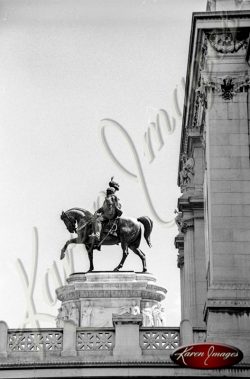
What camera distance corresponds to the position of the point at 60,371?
34.1 metres

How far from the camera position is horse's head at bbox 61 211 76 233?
51.7 m

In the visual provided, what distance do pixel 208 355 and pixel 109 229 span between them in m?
18.5

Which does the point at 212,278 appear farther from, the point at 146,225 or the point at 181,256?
the point at 181,256

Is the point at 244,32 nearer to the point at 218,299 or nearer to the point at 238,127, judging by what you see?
the point at 238,127

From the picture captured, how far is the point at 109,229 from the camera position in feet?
167

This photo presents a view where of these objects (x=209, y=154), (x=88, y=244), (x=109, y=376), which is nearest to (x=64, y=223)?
(x=88, y=244)

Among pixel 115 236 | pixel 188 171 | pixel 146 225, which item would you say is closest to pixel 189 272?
pixel 146 225

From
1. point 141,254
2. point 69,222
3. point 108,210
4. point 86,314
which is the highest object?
point 108,210

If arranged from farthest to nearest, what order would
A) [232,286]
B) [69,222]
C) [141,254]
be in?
[69,222]
[141,254]
[232,286]

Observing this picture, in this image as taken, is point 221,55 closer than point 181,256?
Yes

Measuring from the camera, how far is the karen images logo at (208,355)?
33.2 m

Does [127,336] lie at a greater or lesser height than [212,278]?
lesser

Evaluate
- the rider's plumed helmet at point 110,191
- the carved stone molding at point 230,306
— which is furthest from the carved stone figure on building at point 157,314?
the carved stone molding at point 230,306

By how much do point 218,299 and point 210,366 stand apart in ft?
11.2
